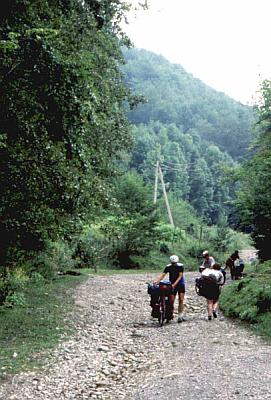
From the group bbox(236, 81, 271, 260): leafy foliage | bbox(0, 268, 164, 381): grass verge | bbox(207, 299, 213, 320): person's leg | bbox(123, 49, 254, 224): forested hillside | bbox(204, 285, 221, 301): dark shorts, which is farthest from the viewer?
bbox(123, 49, 254, 224): forested hillside

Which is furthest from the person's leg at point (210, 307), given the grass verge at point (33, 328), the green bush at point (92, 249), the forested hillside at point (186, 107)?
the forested hillside at point (186, 107)

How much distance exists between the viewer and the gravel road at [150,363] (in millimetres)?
6461

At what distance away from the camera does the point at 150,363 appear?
8148mm

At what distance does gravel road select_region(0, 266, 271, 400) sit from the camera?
6.46 meters

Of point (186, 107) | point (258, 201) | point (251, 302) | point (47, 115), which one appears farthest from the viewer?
point (186, 107)

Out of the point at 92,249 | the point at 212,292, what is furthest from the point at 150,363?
the point at 92,249

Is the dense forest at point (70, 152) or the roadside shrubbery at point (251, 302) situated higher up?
the dense forest at point (70, 152)

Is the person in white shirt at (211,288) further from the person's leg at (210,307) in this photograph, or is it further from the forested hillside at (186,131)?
the forested hillside at (186,131)

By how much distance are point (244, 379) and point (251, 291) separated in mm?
6220

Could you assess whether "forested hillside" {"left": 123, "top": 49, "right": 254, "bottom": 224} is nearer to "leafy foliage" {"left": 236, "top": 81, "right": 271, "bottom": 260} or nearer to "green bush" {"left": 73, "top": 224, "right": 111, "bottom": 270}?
"green bush" {"left": 73, "top": 224, "right": 111, "bottom": 270}

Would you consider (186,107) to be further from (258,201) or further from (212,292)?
(212,292)

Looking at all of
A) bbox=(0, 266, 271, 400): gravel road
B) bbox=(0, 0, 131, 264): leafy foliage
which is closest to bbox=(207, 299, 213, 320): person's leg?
bbox=(0, 266, 271, 400): gravel road

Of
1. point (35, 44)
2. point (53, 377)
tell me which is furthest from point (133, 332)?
point (35, 44)

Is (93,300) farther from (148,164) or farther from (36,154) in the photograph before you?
(148,164)
